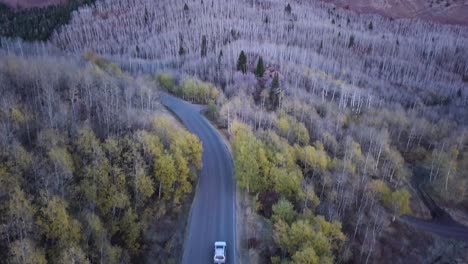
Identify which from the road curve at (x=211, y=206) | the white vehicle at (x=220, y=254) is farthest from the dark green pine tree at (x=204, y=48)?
the white vehicle at (x=220, y=254)

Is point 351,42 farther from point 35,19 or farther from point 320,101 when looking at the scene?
point 35,19

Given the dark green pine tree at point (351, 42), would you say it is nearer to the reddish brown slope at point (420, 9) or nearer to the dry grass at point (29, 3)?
the reddish brown slope at point (420, 9)

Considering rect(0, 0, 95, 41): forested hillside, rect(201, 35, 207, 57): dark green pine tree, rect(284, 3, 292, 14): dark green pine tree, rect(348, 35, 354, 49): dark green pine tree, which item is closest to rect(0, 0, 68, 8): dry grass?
rect(0, 0, 95, 41): forested hillside

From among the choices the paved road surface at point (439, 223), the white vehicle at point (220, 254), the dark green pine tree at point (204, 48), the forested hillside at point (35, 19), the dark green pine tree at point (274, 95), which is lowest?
the paved road surface at point (439, 223)

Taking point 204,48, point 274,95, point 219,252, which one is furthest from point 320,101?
point 219,252

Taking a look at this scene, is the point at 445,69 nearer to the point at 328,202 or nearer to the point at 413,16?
the point at 413,16

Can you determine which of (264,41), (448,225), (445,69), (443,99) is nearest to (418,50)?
(445,69)
